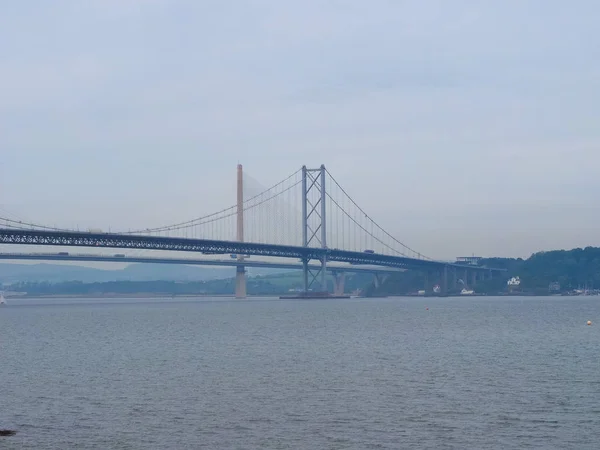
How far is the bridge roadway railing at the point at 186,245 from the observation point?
212 feet

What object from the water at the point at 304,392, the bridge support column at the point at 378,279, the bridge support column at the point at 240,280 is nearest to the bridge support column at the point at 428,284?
the bridge support column at the point at 378,279

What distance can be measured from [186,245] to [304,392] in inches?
2142

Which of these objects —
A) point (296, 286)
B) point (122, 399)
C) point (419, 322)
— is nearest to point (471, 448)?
point (122, 399)

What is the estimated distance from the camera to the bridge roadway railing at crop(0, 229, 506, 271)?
2539 inches

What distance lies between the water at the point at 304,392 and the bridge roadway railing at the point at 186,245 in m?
29.5

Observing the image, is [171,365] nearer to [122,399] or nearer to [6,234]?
[122,399]

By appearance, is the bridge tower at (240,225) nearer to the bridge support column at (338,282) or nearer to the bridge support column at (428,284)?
the bridge support column at (338,282)

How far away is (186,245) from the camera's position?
7375cm

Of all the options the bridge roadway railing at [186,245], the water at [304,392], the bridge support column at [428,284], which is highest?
the bridge roadway railing at [186,245]

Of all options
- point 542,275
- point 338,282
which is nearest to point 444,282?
point 338,282

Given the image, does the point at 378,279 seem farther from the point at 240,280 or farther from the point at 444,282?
the point at 240,280

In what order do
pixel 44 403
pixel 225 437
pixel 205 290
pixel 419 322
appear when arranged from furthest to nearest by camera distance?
1. pixel 205 290
2. pixel 419 322
3. pixel 44 403
4. pixel 225 437

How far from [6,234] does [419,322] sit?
29.7 m

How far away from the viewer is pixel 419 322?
4709 centimetres
